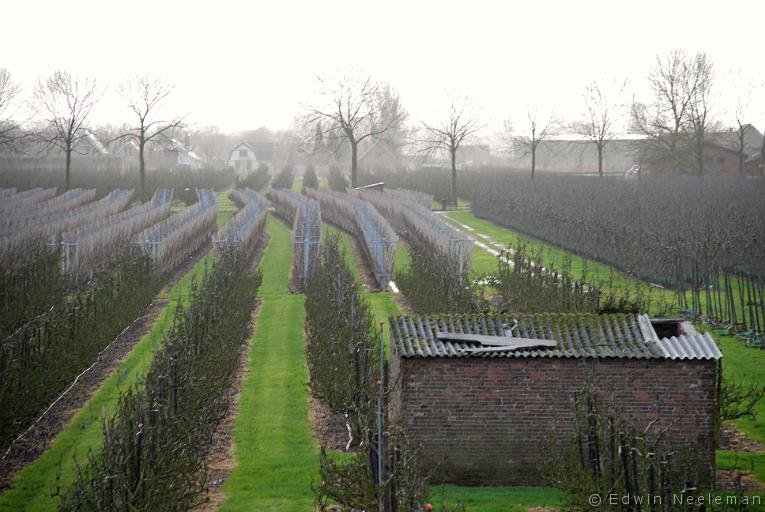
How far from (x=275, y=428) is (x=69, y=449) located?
3.04 meters

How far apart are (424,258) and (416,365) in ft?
43.0

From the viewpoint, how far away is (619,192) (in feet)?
149

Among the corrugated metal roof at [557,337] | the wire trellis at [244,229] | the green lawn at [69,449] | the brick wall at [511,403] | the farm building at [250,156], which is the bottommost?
the green lawn at [69,449]

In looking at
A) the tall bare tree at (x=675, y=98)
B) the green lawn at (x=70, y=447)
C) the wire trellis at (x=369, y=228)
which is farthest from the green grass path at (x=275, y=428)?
the tall bare tree at (x=675, y=98)

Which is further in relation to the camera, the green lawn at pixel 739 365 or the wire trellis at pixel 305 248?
the wire trellis at pixel 305 248

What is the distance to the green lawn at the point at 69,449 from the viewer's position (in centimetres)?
1162

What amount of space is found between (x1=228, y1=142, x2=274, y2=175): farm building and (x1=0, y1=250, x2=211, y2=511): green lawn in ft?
347

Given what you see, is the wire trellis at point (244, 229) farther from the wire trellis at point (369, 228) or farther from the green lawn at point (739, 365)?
the green lawn at point (739, 365)

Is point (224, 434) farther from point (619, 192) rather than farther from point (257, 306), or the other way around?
point (619, 192)

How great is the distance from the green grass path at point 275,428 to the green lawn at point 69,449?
197cm

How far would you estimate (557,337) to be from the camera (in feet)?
42.2

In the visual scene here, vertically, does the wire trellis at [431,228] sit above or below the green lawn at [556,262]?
above

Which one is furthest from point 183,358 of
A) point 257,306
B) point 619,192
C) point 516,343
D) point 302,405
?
point 619,192

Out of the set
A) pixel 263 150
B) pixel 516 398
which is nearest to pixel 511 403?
pixel 516 398
